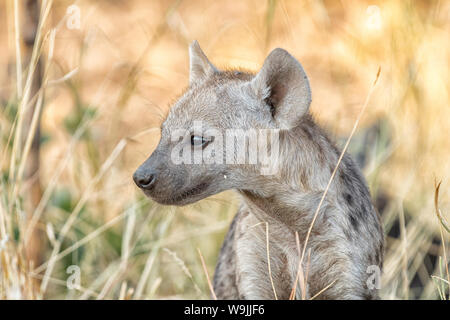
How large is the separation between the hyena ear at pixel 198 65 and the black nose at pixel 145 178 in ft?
2.03

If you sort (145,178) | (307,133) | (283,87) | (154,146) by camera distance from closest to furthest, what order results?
(145,178), (283,87), (307,133), (154,146)

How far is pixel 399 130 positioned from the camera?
14.1ft

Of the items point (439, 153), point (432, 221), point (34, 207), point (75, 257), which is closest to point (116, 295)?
point (75, 257)

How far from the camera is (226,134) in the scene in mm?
2518

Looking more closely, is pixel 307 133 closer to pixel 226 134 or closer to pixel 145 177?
pixel 226 134

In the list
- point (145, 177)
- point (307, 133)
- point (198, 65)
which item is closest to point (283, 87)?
point (307, 133)

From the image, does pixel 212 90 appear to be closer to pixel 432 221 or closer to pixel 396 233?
pixel 432 221

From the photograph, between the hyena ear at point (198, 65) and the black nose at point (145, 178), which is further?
the hyena ear at point (198, 65)

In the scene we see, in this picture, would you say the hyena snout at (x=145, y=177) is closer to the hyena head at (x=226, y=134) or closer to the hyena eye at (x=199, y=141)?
the hyena head at (x=226, y=134)

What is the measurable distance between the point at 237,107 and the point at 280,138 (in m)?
0.22

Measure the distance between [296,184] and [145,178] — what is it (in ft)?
2.09

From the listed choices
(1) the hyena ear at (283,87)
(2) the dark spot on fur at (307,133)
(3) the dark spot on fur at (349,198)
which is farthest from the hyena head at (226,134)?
(3) the dark spot on fur at (349,198)

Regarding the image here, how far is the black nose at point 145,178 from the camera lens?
2396 millimetres

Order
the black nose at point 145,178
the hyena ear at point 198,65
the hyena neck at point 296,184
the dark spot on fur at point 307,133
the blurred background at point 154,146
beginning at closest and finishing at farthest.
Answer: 1. the black nose at point 145,178
2. the hyena neck at point 296,184
3. the dark spot on fur at point 307,133
4. the hyena ear at point 198,65
5. the blurred background at point 154,146
